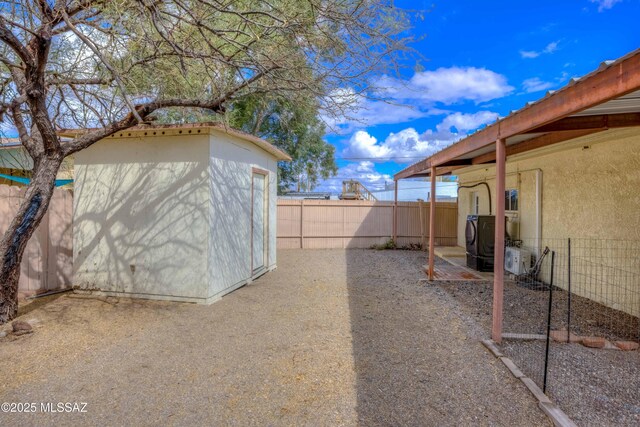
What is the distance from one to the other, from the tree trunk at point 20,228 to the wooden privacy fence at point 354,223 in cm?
767

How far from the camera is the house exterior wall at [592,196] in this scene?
15.6 feet

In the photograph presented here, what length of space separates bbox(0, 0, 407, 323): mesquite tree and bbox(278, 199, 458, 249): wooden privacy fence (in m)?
7.05

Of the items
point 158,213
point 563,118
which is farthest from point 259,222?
point 563,118

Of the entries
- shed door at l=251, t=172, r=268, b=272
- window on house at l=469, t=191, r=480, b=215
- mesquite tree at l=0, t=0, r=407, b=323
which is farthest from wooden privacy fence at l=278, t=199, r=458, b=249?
mesquite tree at l=0, t=0, r=407, b=323

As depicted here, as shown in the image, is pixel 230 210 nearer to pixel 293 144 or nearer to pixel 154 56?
pixel 154 56

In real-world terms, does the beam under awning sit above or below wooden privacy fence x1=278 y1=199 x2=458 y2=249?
above

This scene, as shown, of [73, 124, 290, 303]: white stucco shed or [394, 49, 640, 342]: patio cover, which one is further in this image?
[73, 124, 290, 303]: white stucco shed

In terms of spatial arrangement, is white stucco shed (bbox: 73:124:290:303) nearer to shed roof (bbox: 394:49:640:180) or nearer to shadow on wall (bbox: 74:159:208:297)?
shadow on wall (bbox: 74:159:208:297)

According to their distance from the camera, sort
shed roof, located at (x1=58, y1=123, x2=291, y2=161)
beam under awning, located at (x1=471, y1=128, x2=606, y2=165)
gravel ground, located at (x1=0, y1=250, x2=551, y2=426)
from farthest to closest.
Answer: shed roof, located at (x1=58, y1=123, x2=291, y2=161) → beam under awning, located at (x1=471, y1=128, x2=606, y2=165) → gravel ground, located at (x1=0, y1=250, x2=551, y2=426)

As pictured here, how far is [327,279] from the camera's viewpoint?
7.20 metres

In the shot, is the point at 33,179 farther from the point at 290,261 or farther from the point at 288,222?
the point at 288,222

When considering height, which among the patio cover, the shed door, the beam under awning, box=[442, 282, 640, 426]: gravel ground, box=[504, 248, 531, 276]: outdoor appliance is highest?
the beam under awning

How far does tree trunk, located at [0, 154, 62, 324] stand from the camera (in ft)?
13.7

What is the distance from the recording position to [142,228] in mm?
5477
